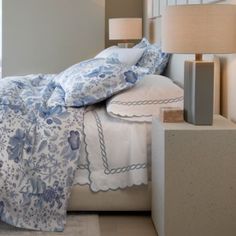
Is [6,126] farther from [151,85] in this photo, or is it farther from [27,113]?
[151,85]

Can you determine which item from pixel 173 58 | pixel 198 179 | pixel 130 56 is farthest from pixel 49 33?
pixel 198 179

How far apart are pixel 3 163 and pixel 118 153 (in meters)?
0.58

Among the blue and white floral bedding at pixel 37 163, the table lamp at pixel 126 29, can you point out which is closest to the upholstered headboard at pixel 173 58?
the table lamp at pixel 126 29

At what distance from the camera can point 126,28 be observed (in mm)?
5445

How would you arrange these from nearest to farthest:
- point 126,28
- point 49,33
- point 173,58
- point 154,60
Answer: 1. point 173,58
2. point 154,60
3. point 126,28
4. point 49,33

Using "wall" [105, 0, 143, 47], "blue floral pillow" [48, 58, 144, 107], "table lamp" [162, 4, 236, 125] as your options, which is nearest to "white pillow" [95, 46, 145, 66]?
"blue floral pillow" [48, 58, 144, 107]

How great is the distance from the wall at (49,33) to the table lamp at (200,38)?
401 cm

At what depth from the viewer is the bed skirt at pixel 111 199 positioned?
255cm

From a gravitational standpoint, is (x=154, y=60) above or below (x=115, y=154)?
above

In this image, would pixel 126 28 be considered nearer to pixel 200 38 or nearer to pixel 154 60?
pixel 154 60

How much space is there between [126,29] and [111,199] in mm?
3205

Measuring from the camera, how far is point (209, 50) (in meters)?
2.03

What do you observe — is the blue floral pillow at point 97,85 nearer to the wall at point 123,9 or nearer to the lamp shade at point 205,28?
the lamp shade at point 205,28

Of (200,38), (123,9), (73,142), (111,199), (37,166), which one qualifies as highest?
(123,9)
